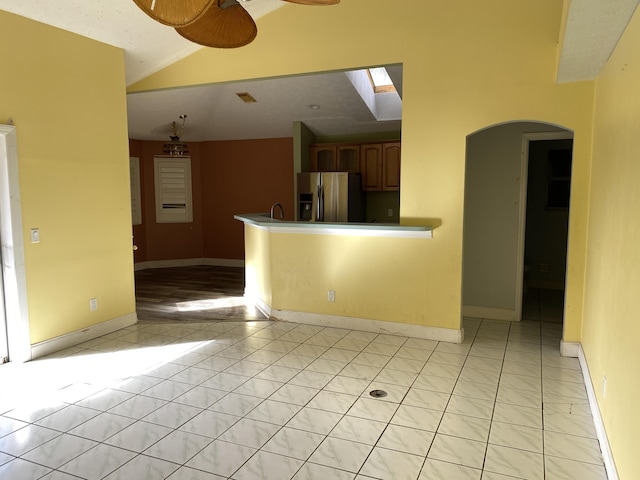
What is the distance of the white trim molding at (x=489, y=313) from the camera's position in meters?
4.91

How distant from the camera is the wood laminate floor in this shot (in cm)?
522

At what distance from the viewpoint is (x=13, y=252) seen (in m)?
3.62

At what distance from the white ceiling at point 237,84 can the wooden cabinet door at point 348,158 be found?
1.05 ft

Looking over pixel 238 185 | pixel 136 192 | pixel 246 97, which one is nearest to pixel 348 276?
pixel 246 97

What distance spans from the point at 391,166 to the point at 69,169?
454cm

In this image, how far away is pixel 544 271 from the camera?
6688mm

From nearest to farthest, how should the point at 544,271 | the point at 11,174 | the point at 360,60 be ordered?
the point at 11,174 < the point at 360,60 < the point at 544,271

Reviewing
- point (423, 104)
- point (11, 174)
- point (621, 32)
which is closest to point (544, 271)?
point (423, 104)

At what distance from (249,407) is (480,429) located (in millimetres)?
1414

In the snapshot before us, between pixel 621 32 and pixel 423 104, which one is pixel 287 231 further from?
pixel 621 32

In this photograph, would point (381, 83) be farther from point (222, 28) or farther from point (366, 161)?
point (222, 28)

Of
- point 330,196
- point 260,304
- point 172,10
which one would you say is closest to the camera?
point 172,10

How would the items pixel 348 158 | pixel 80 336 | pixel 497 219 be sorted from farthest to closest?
1. pixel 348 158
2. pixel 497 219
3. pixel 80 336

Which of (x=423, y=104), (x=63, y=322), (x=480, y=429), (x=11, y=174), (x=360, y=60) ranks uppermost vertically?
(x=360, y=60)
